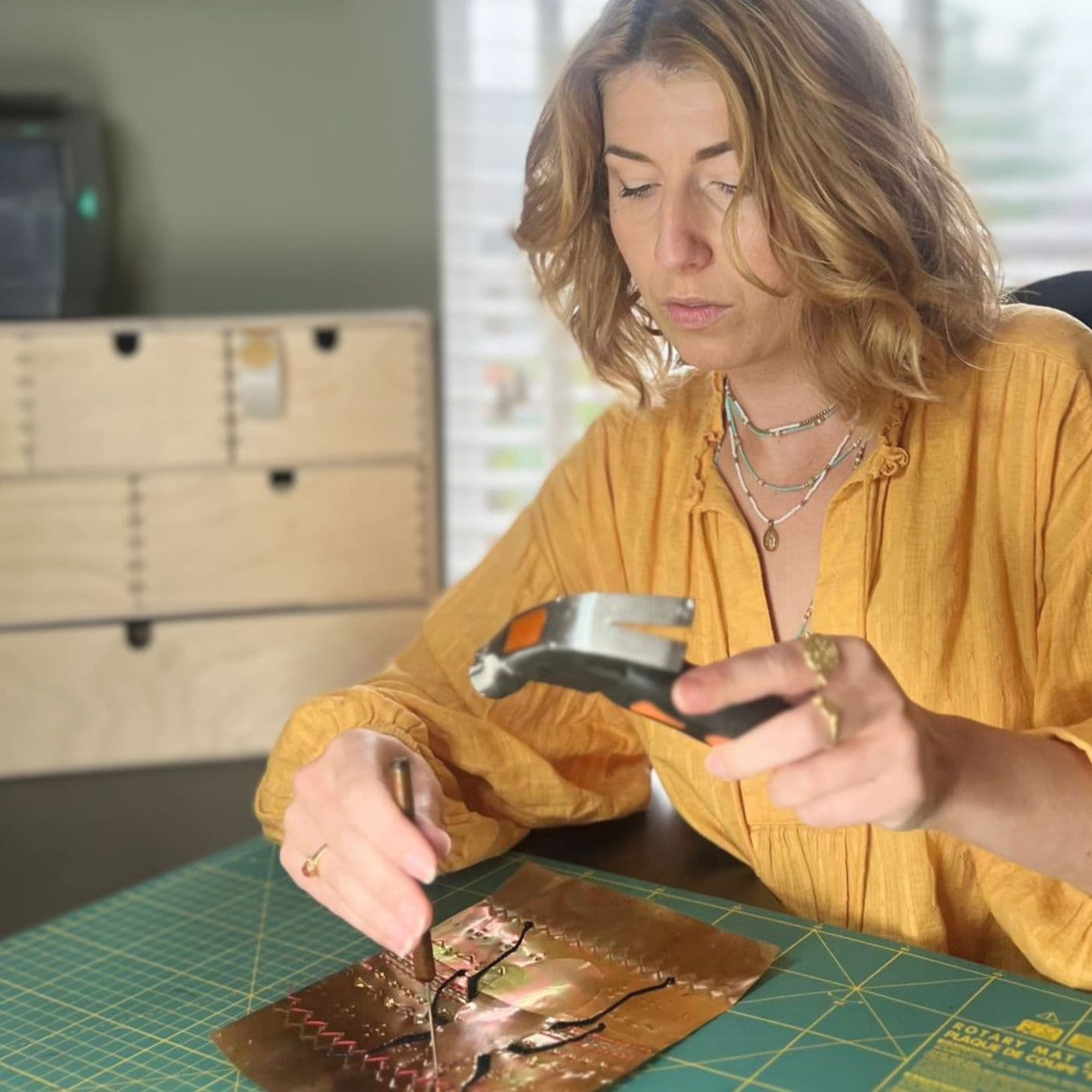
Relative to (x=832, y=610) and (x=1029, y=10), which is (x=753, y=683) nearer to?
(x=832, y=610)

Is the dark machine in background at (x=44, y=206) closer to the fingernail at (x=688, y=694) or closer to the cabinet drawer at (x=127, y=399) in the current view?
the cabinet drawer at (x=127, y=399)

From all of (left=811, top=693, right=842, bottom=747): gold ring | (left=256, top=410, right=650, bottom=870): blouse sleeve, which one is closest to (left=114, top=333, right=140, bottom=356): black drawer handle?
(left=256, top=410, right=650, bottom=870): blouse sleeve

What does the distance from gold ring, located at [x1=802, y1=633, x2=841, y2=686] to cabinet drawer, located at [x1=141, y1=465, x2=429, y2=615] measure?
7.24ft

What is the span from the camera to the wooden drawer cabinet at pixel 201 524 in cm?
296

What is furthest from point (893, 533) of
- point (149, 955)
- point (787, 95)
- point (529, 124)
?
point (529, 124)

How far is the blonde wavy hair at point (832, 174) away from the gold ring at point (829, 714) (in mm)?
480

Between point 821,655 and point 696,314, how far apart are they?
18.3 inches

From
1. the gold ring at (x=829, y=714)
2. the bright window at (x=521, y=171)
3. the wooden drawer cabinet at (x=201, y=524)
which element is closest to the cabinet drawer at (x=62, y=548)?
the wooden drawer cabinet at (x=201, y=524)

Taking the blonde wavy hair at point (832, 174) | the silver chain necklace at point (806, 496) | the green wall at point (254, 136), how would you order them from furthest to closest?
the green wall at point (254, 136), the silver chain necklace at point (806, 496), the blonde wavy hair at point (832, 174)

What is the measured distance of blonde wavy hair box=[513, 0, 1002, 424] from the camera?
1213mm

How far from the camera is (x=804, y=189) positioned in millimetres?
1219

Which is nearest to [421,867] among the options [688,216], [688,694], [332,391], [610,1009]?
[610,1009]

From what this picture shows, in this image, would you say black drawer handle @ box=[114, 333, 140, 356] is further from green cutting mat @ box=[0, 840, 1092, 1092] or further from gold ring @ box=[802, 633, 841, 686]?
gold ring @ box=[802, 633, 841, 686]

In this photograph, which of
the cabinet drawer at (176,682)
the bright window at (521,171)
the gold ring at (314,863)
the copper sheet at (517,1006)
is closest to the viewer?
the copper sheet at (517,1006)
